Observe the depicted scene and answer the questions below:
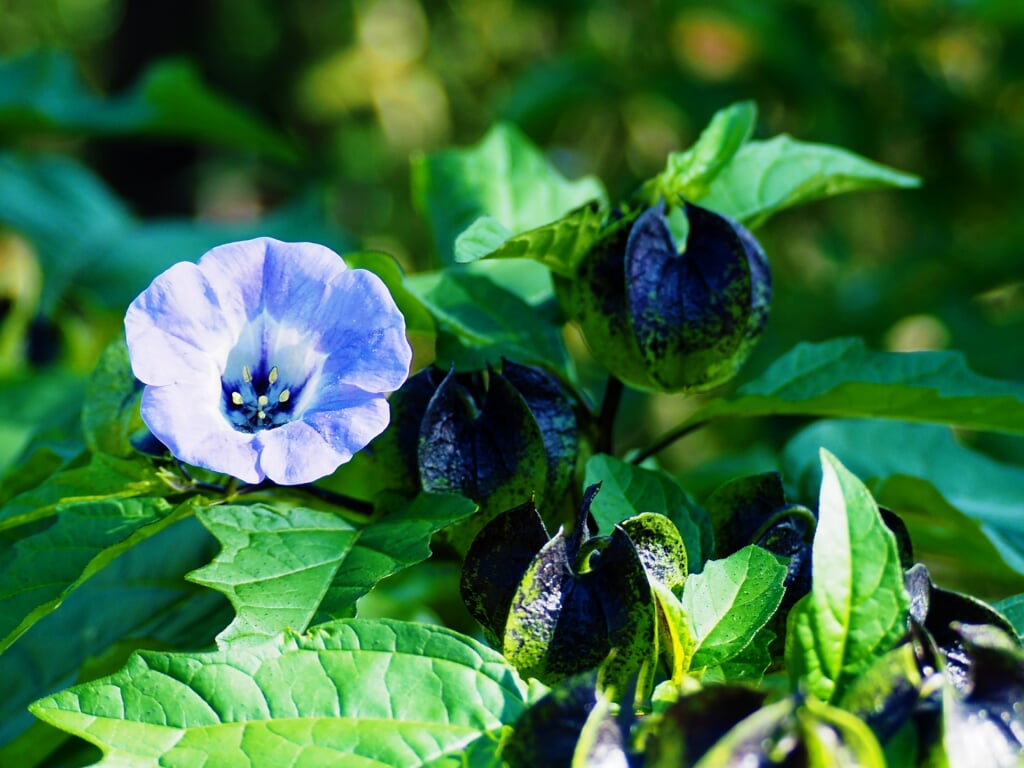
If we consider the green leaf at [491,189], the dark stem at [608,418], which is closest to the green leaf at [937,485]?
the dark stem at [608,418]

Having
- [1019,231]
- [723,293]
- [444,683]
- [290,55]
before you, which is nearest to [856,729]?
[444,683]

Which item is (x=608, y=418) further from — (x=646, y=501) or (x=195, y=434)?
(x=195, y=434)

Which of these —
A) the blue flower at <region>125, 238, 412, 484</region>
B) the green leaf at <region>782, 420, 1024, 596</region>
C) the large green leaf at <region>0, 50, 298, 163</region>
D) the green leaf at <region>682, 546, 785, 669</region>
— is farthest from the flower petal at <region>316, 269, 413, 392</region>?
the large green leaf at <region>0, 50, 298, 163</region>

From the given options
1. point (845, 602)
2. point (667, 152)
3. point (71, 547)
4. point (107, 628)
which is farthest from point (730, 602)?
point (667, 152)

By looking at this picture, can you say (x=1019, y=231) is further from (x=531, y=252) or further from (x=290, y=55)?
(x=290, y=55)

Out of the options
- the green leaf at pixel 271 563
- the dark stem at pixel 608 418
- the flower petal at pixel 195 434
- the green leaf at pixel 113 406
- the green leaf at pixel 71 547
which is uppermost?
the flower petal at pixel 195 434

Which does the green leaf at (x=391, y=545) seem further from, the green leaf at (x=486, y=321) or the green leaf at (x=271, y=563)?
the green leaf at (x=486, y=321)
